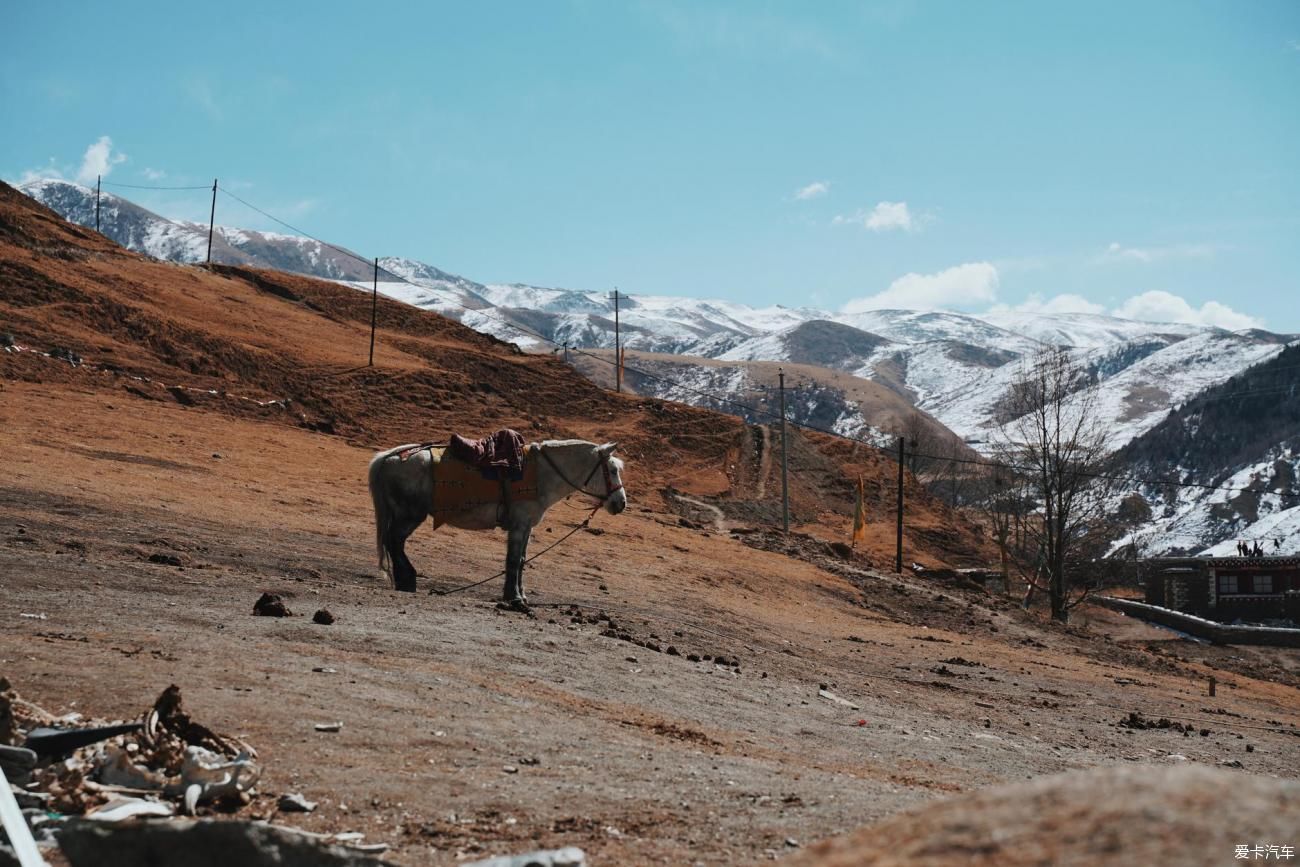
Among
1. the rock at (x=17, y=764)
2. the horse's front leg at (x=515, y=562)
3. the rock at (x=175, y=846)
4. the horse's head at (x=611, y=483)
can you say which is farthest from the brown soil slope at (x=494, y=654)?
the horse's head at (x=611, y=483)

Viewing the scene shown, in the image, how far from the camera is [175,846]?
4562mm

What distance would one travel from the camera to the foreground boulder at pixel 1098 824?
3314 mm

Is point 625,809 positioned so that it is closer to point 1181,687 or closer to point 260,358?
point 1181,687

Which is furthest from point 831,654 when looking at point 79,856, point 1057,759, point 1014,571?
point 1014,571

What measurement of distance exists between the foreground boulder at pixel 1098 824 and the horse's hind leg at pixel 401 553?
14356 mm

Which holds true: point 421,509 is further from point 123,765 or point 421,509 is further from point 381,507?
point 123,765

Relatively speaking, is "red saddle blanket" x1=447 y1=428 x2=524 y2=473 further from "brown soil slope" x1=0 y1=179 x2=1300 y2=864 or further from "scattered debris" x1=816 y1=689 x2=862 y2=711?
"scattered debris" x1=816 y1=689 x2=862 y2=711

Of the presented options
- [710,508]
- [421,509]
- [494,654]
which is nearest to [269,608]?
[494,654]

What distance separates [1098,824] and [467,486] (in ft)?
49.2

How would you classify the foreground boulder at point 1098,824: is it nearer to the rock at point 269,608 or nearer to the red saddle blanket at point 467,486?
the rock at point 269,608

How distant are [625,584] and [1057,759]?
11.6 m

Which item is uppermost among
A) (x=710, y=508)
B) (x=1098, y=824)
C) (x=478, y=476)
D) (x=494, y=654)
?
(x=478, y=476)

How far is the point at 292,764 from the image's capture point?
7.64m

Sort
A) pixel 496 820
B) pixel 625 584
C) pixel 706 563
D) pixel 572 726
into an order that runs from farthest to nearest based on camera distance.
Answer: pixel 706 563 < pixel 625 584 < pixel 572 726 < pixel 496 820
